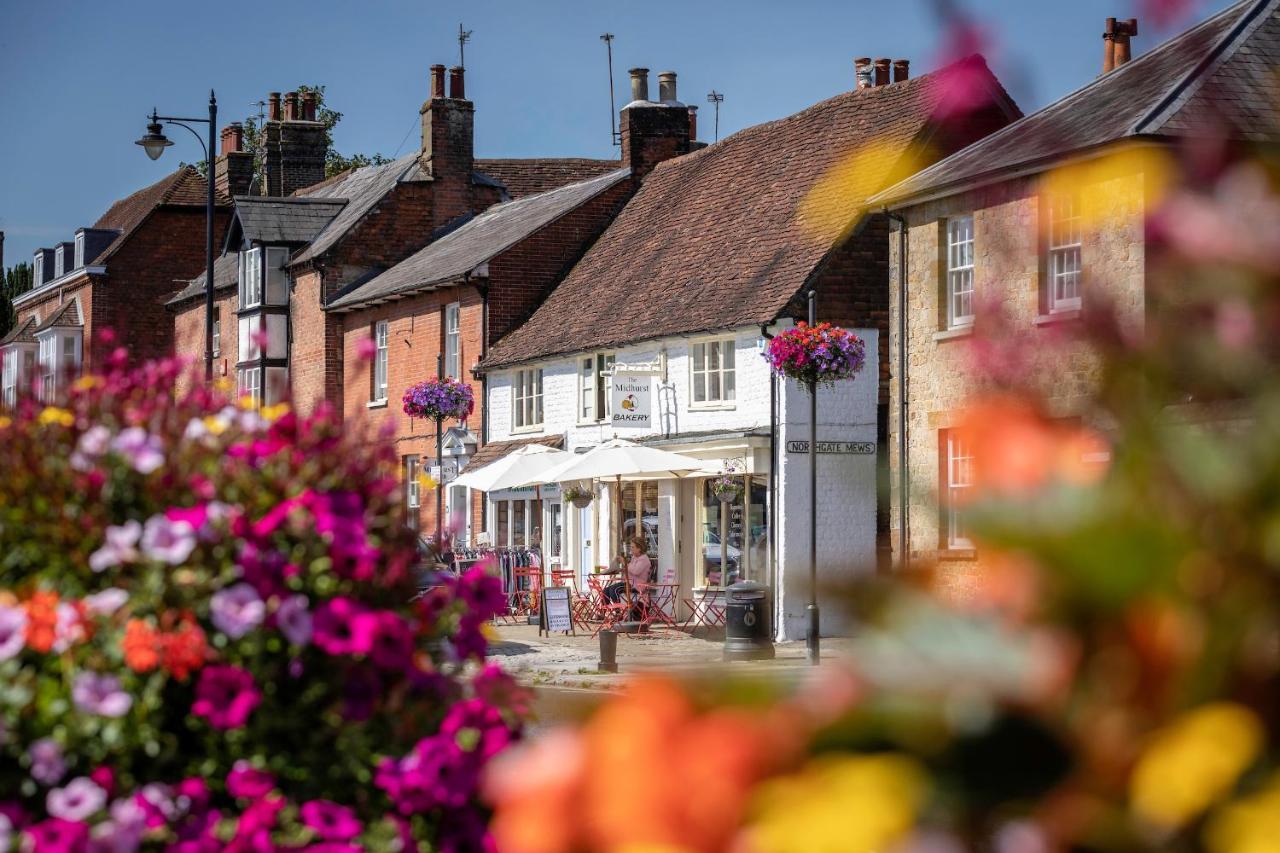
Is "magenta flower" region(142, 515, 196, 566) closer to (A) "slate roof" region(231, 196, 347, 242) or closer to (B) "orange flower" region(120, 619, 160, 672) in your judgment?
(B) "orange flower" region(120, 619, 160, 672)

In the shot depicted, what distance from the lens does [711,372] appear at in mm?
30781

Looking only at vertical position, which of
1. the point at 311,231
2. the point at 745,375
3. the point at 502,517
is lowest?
the point at 502,517

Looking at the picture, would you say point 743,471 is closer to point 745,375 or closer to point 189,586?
point 745,375

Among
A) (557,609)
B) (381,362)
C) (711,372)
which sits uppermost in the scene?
(381,362)

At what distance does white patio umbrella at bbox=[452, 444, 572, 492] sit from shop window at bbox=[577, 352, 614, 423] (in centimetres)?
203

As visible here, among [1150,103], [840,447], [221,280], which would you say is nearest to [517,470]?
[840,447]

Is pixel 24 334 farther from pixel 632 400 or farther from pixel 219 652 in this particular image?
pixel 219 652

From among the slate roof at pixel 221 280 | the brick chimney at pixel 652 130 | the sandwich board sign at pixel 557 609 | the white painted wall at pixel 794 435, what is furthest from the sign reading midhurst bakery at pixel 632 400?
the slate roof at pixel 221 280

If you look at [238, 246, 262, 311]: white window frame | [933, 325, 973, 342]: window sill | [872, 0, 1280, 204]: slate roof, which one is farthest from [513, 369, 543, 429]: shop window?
[238, 246, 262, 311]: white window frame

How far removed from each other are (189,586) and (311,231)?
155ft

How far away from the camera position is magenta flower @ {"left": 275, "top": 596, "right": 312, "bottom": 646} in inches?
150

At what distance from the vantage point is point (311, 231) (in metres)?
50.1

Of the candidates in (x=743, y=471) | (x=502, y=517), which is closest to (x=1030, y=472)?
(x=743, y=471)

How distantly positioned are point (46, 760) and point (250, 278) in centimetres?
4829
